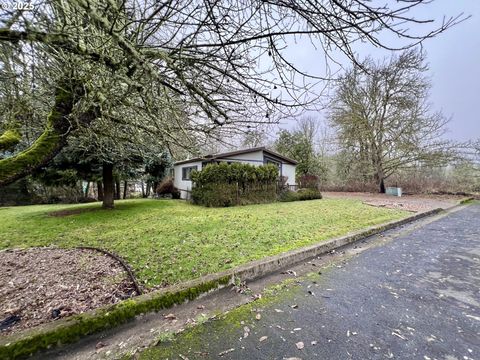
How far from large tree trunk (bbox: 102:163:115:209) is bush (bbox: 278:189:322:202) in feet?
28.9

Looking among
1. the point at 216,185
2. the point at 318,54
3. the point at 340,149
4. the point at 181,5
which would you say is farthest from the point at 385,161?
the point at 181,5

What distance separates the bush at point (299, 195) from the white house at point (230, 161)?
131cm

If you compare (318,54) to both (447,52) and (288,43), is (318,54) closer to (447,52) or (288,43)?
(288,43)

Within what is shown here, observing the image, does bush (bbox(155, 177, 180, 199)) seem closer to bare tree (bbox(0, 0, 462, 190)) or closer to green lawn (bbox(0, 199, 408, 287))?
green lawn (bbox(0, 199, 408, 287))

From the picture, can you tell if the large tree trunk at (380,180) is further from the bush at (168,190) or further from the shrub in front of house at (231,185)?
the bush at (168,190)

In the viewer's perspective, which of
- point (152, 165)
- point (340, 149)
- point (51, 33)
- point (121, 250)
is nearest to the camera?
point (51, 33)

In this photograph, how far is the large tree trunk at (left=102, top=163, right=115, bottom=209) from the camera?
964 cm

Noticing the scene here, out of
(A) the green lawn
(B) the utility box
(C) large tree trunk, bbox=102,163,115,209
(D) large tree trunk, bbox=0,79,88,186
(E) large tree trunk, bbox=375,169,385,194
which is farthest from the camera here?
(E) large tree trunk, bbox=375,169,385,194

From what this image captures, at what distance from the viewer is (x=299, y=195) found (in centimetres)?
1434

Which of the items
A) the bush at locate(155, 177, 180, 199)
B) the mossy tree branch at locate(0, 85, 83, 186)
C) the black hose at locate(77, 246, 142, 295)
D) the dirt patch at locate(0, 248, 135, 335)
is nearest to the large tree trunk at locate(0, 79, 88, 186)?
the mossy tree branch at locate(0, 85, 83, 186)

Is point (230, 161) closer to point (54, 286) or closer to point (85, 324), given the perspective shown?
point (54, 286)

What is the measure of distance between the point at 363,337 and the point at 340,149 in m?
19.6

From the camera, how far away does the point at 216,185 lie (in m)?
11.3

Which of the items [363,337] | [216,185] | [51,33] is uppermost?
[51,33]
